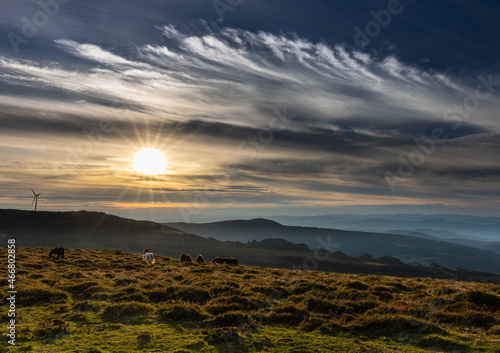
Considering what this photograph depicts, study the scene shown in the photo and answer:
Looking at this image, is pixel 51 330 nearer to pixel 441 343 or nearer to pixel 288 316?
pixel 288 316

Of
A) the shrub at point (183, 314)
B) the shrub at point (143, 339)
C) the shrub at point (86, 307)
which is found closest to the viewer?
the shrub at point (143, 339)

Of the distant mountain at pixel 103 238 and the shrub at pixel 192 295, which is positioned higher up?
the shrub at pixel 192 295

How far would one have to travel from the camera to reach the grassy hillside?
1116cm

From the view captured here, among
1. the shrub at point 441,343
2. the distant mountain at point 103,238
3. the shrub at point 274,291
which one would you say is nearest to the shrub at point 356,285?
the shrub at point 274,291

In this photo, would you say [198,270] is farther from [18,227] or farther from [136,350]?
[18,227]

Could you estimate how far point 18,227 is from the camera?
14250 centimetres

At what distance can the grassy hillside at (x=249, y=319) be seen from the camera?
11.2 meters

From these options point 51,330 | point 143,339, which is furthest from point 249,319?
point 51,330

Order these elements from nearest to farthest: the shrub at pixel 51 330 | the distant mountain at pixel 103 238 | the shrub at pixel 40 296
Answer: the shrub at pixel 51 330
the shrub at pixel 40 296
the distant mountain at pixel 103 238

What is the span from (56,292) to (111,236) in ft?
492

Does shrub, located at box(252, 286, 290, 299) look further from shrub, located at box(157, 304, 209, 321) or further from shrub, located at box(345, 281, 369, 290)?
shrub, located at box(157, 304, 209, 321)

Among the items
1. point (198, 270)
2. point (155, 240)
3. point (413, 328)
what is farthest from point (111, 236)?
point (413, 328)

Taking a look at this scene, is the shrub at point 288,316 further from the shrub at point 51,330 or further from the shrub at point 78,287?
the shrub at point 78,287

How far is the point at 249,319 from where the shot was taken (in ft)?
46.2
